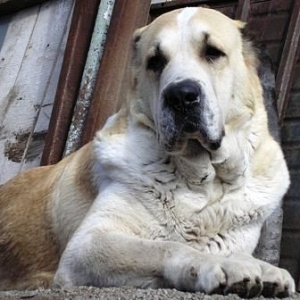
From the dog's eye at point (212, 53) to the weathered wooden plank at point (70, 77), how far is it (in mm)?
2095

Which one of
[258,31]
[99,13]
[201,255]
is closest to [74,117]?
[99,13]

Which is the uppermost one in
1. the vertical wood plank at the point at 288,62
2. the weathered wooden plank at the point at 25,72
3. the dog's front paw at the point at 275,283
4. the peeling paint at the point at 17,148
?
the vertical wood plank at the point at 288,62

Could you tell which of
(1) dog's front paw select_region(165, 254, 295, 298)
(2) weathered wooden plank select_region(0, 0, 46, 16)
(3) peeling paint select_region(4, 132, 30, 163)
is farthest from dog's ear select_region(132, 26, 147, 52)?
(2) weathered wooden plank select_region(0, 0, 46, 16)

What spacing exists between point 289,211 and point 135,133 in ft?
4.42

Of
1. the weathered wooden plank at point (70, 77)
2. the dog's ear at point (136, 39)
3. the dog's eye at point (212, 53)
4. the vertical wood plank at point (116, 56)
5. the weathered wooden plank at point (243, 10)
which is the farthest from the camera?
the weathered wooden plank at point (70, 77)

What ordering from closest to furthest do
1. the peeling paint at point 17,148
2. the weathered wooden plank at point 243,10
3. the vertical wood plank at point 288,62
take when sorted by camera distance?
the vertical wood plank at point 288,62
the weathered wooden plank at point 243,10
the peeling paint at point 17,148

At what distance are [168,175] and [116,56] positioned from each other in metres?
2.08

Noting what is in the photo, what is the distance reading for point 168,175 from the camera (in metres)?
3.48

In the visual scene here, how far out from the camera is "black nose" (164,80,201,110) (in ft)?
10.4

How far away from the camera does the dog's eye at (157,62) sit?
3.54m

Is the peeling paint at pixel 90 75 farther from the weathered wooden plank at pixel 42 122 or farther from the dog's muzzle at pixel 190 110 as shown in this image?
the dog's muzzle at pixel 190 110

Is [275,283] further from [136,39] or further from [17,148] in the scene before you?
[17,148]

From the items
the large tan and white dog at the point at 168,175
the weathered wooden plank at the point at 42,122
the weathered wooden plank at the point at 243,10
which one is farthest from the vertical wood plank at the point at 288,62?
the weathered wooden plank at the point at 42,122

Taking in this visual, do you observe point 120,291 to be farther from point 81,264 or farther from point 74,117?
point 74,117
